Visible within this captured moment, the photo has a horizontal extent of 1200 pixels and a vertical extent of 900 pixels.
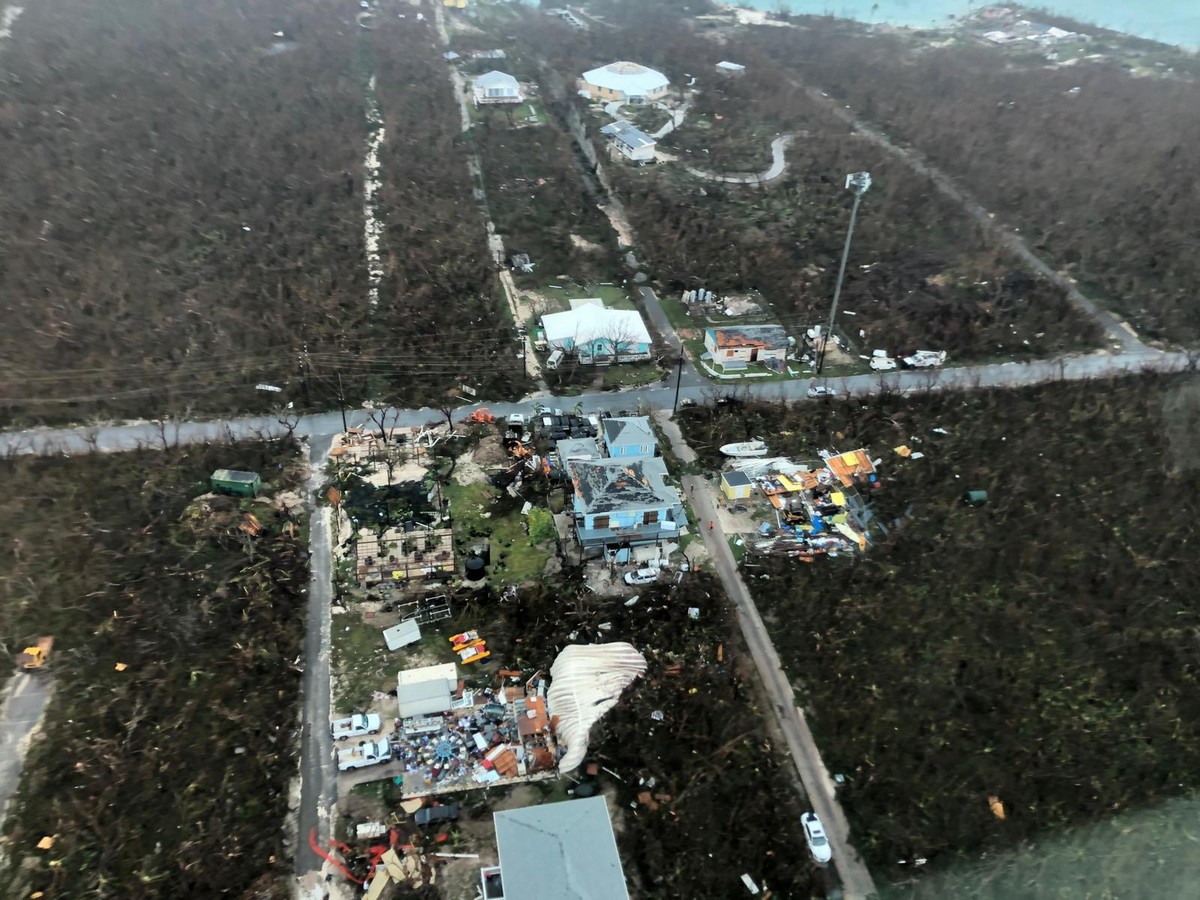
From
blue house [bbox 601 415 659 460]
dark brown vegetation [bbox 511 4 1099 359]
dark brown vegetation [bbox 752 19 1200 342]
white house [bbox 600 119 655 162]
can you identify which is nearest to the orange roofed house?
dark brown vegetation [bbox 511 4 1099 359]

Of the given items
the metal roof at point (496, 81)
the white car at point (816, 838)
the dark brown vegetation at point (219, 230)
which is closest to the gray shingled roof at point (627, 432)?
the dark brown vegetation at point (219, 230)

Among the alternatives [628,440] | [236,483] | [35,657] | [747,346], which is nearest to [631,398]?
[628,440]

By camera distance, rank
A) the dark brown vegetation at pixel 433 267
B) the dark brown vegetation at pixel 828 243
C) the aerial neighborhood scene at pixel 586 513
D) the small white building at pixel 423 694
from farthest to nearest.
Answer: the dark brown vegetation at pixel 828 243 < the dark brown vegetation at pixel 433 267 < the small white building at pixel 423 694 < the aerial neighborhood scene at pixel 586 513

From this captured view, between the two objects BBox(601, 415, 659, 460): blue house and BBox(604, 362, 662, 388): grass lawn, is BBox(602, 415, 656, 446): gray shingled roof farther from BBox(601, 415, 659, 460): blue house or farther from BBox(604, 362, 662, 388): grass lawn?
BBox(604, 362, 662, 388): grass lawn

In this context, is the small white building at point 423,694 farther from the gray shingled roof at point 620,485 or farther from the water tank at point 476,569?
the gray shingled roof at point 620,485

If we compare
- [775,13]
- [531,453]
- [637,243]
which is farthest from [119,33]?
[775,13]

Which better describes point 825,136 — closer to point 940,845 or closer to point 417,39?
point 417,39
